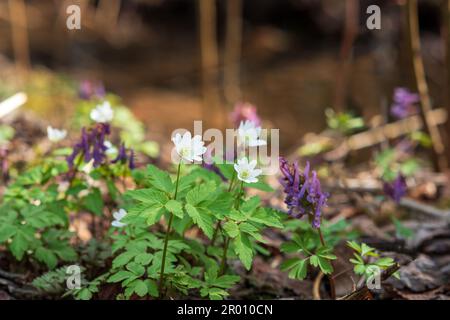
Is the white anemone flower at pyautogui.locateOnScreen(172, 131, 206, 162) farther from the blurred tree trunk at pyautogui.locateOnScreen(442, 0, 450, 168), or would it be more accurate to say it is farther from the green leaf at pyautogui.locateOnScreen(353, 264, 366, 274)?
the blurred tree trunk at pyautogui.locateOnScreen(442, 0, 450, 168)

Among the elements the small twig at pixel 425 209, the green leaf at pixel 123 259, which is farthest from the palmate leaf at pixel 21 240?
A: the small twig at pixel 425 209

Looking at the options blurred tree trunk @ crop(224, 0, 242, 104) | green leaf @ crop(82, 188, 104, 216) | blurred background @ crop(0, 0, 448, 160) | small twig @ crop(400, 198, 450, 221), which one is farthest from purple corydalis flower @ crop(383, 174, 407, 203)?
blurred tree trunk @ crop(224, 0, 242, 104)

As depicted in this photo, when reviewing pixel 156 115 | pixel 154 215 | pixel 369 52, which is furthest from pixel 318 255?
pixel 369 52

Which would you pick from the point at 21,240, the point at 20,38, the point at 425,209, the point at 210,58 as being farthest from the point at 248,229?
the point at 20,38

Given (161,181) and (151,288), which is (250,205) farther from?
(151,288)

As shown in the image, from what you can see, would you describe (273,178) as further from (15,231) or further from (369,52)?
(369,52)

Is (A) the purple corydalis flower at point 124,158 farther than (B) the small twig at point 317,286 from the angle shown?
No

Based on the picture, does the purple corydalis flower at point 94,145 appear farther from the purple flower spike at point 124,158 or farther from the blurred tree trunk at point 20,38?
the blurred tree trunk at point 20,38
